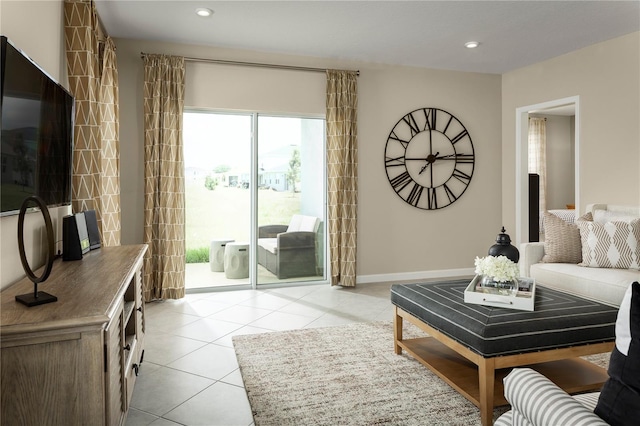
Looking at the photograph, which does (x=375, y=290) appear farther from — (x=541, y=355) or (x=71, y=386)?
(x=71, y=386)

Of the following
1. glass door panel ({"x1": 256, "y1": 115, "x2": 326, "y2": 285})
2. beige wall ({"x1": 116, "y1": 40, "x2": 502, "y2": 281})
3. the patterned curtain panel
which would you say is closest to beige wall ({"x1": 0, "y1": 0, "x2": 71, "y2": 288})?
the patterned curtain panel

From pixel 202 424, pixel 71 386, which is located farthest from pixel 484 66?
pixel 71 386

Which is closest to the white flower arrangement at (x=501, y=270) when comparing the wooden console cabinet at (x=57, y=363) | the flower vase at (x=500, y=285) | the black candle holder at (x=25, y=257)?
the flower vase at (x=500, y=285)

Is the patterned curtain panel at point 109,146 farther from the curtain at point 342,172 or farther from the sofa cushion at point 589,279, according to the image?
the sofa cushion at point 589,279

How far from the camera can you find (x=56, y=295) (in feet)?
5.58

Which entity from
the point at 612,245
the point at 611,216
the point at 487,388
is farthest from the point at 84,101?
the point at 611,216

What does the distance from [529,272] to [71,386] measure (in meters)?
3.75

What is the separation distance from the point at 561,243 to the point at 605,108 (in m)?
1.71

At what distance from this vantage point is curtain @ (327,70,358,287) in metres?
5.02

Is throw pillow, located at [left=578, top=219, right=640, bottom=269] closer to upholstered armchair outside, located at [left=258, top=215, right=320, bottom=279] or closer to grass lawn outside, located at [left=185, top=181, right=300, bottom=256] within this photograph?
upholstered armchair outside, located at [left=258, top=215, right=320, bottom=279]

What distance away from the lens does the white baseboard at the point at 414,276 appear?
5.34 metres

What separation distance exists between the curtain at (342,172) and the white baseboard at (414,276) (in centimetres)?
33

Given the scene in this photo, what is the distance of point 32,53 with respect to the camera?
→ 2.29m

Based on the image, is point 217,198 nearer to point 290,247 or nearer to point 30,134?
point 290,247
